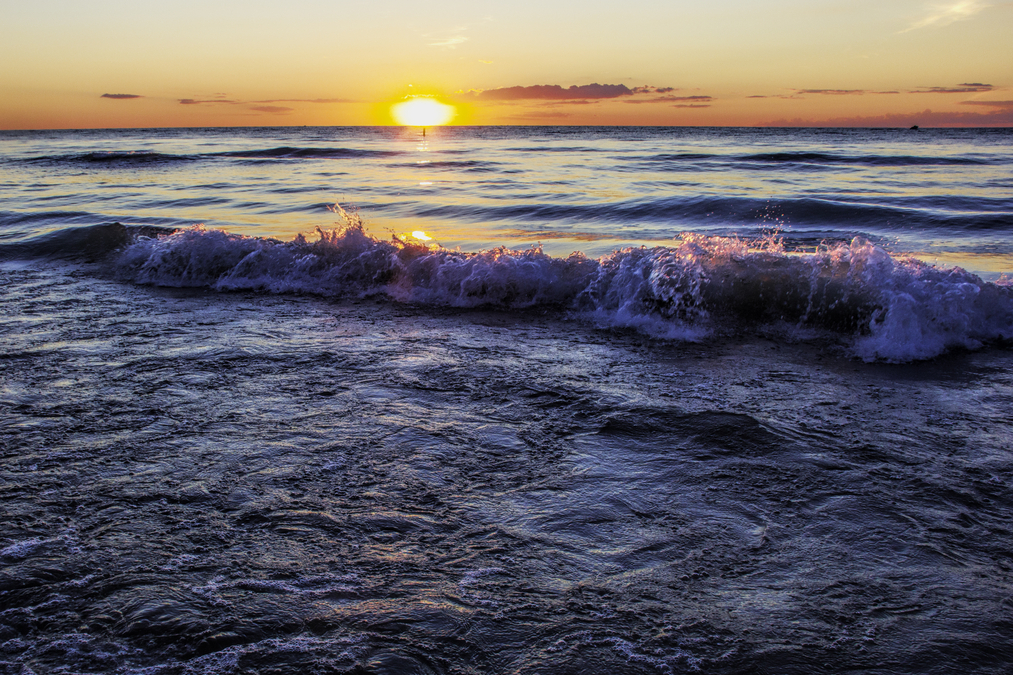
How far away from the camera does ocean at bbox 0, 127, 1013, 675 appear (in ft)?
7.25

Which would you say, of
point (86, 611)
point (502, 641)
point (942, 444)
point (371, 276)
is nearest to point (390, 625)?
point (502, 641)

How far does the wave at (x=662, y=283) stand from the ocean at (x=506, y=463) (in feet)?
0.13

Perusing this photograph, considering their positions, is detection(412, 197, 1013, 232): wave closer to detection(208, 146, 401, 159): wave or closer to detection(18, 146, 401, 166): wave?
detection(208, 146, 401, 159): wave

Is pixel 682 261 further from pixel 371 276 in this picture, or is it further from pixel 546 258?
pixel 371 276

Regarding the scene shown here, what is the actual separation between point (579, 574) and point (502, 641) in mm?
447

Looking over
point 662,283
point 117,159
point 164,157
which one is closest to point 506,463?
point 662,283

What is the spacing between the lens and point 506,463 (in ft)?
11.1

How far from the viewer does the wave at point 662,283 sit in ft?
18.9

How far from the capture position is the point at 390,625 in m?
2.23

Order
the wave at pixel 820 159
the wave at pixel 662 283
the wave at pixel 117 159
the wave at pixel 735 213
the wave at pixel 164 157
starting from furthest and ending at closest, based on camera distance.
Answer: the wave at pixel 164 157
the wave at pixel 117 159
the wave at pixel 820 159
the wave at pixel 735 213
the wave at pixel 662 283

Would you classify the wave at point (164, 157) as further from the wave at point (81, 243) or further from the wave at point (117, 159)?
the wave at point (81, 243)

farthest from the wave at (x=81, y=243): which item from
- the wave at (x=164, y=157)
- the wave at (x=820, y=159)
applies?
the wave at (x=164, y=157)

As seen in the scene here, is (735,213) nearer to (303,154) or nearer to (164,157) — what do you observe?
(303,154)

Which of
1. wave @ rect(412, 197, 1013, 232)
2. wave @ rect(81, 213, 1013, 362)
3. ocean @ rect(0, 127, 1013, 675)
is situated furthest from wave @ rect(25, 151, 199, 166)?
wave @ rect(81, 213, 1013, 362)
